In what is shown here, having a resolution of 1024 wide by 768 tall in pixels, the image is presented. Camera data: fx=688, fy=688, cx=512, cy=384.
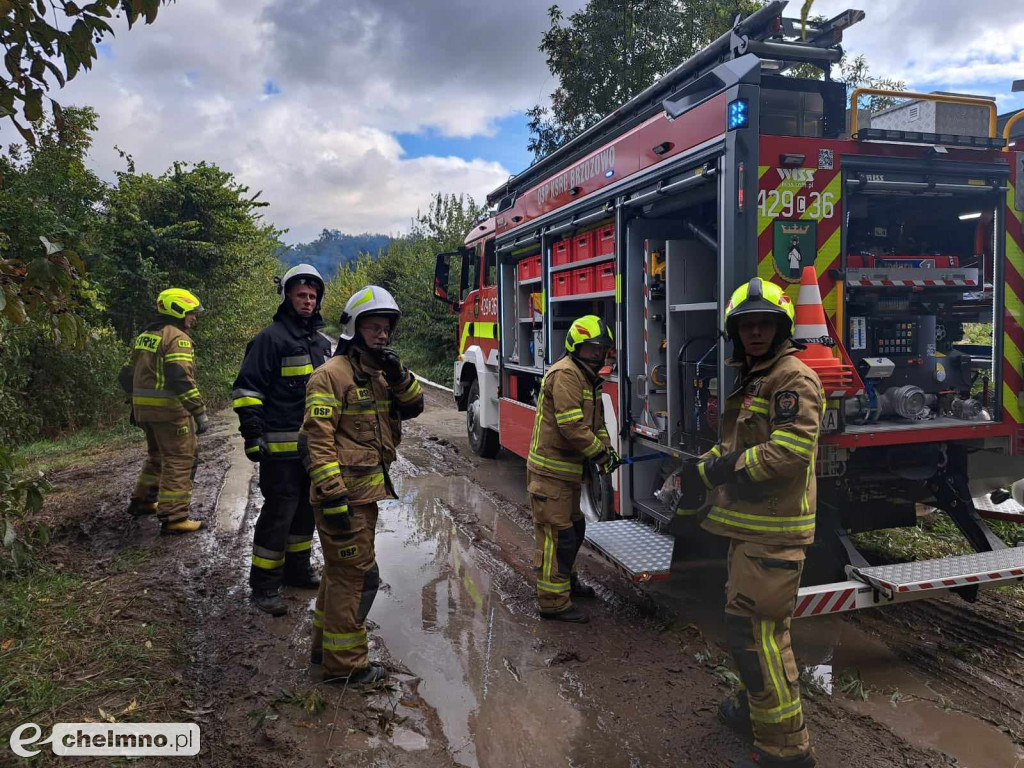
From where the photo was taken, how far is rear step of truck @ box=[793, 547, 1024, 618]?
3240 mm

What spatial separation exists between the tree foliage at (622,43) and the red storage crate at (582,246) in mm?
8933

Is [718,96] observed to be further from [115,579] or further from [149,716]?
[115,579]

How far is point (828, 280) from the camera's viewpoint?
365cm

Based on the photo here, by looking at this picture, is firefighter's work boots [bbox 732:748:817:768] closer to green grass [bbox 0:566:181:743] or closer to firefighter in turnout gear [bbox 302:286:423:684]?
firefighter in turnout gear [bbox 302:286:423:684]

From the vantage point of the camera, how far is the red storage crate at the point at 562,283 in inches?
219

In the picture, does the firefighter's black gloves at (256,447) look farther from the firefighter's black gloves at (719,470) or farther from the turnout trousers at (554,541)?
the firefighter's black gloves at (719,470)

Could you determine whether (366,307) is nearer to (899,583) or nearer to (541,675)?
(541,675)

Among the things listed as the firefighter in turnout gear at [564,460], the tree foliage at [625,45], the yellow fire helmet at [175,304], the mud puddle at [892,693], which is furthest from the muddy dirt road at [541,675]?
the tree foliage at [625,45]

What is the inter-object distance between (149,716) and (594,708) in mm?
1907

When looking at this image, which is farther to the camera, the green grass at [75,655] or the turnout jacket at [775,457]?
the green grass at [75,655]

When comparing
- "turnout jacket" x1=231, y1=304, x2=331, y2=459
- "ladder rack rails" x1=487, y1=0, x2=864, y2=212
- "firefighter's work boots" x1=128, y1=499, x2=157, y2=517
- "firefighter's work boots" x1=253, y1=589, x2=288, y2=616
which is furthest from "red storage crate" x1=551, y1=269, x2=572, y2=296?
"firefighter's work boots" x1=128, y1=499, x2=157, y2=517

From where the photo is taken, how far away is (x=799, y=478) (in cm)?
255

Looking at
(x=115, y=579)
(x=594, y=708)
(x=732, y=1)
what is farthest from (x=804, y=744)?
(x=732, y=1)

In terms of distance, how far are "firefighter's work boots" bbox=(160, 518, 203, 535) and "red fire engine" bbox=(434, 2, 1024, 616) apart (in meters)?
3.25
